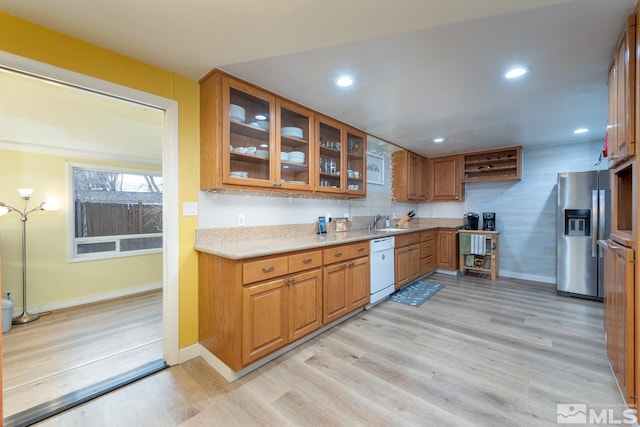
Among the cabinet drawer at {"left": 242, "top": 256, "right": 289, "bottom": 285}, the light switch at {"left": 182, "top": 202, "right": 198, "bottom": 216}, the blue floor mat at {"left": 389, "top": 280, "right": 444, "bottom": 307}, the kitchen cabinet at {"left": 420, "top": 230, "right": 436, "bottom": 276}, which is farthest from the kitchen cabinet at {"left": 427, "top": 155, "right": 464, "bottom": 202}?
the light switch at {"left": 182, "top": 202, "right": 198, "bottom": 216}

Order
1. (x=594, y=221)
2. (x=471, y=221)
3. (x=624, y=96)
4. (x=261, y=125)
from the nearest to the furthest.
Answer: (x=624, y=96), (x=261, y=125), (x=594, y=221), (x=471, y=221)

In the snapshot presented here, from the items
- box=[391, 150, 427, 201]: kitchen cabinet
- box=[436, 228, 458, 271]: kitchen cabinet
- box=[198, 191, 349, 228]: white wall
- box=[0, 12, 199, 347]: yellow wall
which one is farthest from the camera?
box=[436, 228, 458, 271]: kitchen cabinet

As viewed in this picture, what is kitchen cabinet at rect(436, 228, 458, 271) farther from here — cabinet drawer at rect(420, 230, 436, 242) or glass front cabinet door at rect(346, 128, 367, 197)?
glass front cabinet door at rect(346, 128, 367, 197)

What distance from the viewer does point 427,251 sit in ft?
14.9

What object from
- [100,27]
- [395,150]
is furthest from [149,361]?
[395,150]

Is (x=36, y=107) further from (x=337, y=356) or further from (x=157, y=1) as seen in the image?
(x=337, y=356)

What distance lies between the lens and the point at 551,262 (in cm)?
433

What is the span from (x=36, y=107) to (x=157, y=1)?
2.18 m

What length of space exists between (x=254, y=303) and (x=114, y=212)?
3.11m

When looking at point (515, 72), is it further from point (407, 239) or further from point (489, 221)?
point (489, 221)

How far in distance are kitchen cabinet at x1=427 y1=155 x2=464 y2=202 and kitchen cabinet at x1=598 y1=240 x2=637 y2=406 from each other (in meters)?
3.10

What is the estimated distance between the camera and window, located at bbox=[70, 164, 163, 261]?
3.43 m

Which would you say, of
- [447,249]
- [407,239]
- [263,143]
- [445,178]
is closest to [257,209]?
[263,143]

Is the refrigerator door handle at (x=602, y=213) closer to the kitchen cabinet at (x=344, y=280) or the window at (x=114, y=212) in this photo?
the kitchen cabinet at (x=344, y=280)
